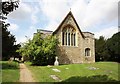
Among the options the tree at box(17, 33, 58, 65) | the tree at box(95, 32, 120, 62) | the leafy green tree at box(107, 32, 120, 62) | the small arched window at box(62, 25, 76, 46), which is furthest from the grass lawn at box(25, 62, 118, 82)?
the tree at box(95, 32, 120, 62)

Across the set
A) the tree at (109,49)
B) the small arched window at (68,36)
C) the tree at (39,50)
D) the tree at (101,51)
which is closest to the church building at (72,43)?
the small arched window at (68,36)

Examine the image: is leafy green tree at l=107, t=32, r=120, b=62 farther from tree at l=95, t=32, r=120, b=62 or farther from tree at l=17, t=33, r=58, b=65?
tree at l=17, t=33, r=58, b=65

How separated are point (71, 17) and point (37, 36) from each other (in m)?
10.8

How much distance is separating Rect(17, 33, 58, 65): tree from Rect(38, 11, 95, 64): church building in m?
5.34

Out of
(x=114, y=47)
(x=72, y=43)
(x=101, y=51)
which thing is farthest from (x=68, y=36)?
(x=101, y=51)

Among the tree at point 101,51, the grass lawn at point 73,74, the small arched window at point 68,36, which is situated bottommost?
the grass lawn at point 73,74

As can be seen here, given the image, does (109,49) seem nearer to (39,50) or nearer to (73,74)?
(39,50)

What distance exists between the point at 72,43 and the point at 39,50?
38.2 ft

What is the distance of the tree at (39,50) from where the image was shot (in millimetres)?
40312

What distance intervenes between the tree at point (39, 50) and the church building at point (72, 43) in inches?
210

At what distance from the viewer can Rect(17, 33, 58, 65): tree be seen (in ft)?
132

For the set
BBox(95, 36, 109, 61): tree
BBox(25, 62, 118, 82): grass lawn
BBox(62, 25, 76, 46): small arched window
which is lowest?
BBox(25, 62, 118, 82): grass lawn

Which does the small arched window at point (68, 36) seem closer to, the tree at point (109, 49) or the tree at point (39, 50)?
the tree at point (39, 50)

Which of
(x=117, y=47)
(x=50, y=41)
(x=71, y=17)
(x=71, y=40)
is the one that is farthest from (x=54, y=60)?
(x=117, y=47)
